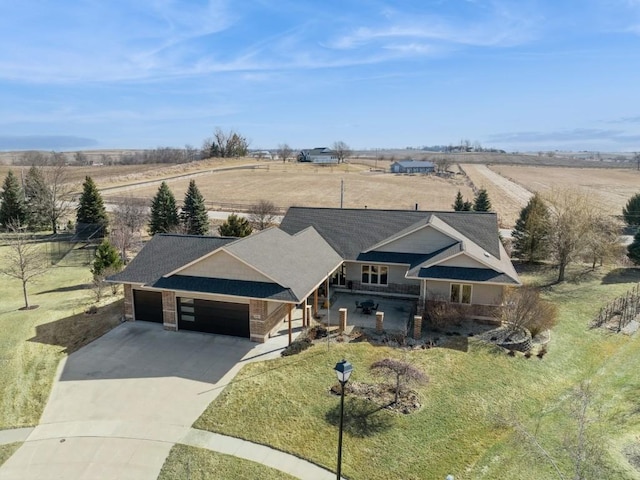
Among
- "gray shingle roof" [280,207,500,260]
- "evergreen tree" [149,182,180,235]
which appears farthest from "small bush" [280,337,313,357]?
"evergreen tree" [149,182,180,235]

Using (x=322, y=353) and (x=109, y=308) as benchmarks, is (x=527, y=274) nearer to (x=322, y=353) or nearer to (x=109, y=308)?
(x=322, y=353)

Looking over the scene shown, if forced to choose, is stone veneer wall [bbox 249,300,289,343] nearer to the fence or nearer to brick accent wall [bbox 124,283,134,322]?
brick accent wall [bbox 124,283,134,322]

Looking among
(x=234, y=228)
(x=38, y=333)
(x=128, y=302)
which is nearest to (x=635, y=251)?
(x=234, y=228)

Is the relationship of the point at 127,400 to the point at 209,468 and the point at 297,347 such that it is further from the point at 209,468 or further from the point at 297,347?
the point at 297,347

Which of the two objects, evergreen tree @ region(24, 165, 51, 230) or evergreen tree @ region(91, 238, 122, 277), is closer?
evergreen tree @ region(91, 238, 122, 277)

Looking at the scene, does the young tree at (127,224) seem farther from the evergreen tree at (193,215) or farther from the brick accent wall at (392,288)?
the brick accent wall at (392,288)

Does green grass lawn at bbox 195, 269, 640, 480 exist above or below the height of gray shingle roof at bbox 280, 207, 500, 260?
below
